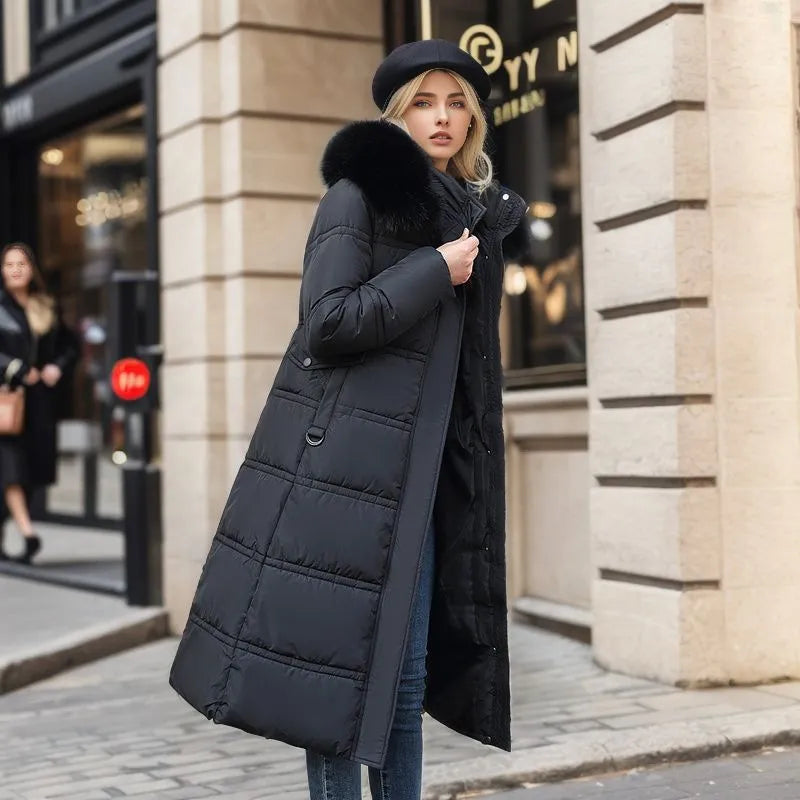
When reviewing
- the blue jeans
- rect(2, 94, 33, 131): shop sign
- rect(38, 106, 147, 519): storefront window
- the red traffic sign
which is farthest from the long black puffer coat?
rect(2, 94, 33, 131): shop sign

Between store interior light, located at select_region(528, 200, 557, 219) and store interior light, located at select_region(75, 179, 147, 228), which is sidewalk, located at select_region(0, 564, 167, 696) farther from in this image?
store interior light, located at select_region(75, 179, 147, 228)

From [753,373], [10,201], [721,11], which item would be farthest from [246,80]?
[10,201]

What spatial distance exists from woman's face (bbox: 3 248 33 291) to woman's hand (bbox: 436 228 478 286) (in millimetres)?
6725

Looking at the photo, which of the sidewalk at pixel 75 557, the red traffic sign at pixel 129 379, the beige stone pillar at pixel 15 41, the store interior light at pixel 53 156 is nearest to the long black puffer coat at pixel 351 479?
the red traffic sign at pixel 129 379

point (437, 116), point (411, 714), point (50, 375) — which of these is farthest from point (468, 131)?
point (50, 375)

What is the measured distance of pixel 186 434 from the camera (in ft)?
25.9

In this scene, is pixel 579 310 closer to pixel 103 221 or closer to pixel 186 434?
pixel 186 434

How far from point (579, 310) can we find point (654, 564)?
1.86 m

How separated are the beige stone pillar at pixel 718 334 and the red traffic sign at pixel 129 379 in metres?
3.26

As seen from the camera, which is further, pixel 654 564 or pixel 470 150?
pixel 654 564

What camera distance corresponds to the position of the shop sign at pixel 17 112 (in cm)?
1103

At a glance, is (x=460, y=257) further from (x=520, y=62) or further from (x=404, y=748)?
(x=520, y=62)

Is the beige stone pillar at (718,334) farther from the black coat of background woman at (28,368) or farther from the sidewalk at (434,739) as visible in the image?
the black coat of background woman at (28,368)

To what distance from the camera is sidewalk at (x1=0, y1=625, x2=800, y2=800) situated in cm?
454
